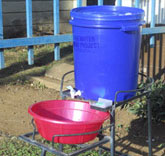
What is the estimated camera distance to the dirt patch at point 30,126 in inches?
148

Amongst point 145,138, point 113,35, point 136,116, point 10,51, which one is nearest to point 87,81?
point 113,35

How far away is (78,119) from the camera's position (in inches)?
104

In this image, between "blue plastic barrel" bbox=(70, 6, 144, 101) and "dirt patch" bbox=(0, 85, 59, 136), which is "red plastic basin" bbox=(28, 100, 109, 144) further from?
"dirt patch" bbox=(0, 85, 59, 136)

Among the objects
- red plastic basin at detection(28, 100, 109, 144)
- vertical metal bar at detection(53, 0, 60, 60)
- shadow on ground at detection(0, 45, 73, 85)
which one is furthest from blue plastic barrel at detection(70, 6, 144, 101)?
vertical metal bar at detection(53, 0, 60, 60)

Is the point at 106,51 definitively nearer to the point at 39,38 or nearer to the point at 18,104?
the point at 18,104

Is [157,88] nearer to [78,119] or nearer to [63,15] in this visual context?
[78,119]

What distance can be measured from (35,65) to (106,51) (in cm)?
304

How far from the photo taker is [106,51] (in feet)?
8.25

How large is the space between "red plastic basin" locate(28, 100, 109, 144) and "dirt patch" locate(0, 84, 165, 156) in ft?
3.83

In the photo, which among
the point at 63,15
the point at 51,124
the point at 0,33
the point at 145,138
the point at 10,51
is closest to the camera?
the point at 51,124

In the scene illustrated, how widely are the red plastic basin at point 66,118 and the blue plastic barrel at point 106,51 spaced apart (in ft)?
0.36

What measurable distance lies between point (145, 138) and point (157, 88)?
0.76 m

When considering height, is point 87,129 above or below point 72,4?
below

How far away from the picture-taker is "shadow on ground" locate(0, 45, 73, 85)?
506 centimetres
